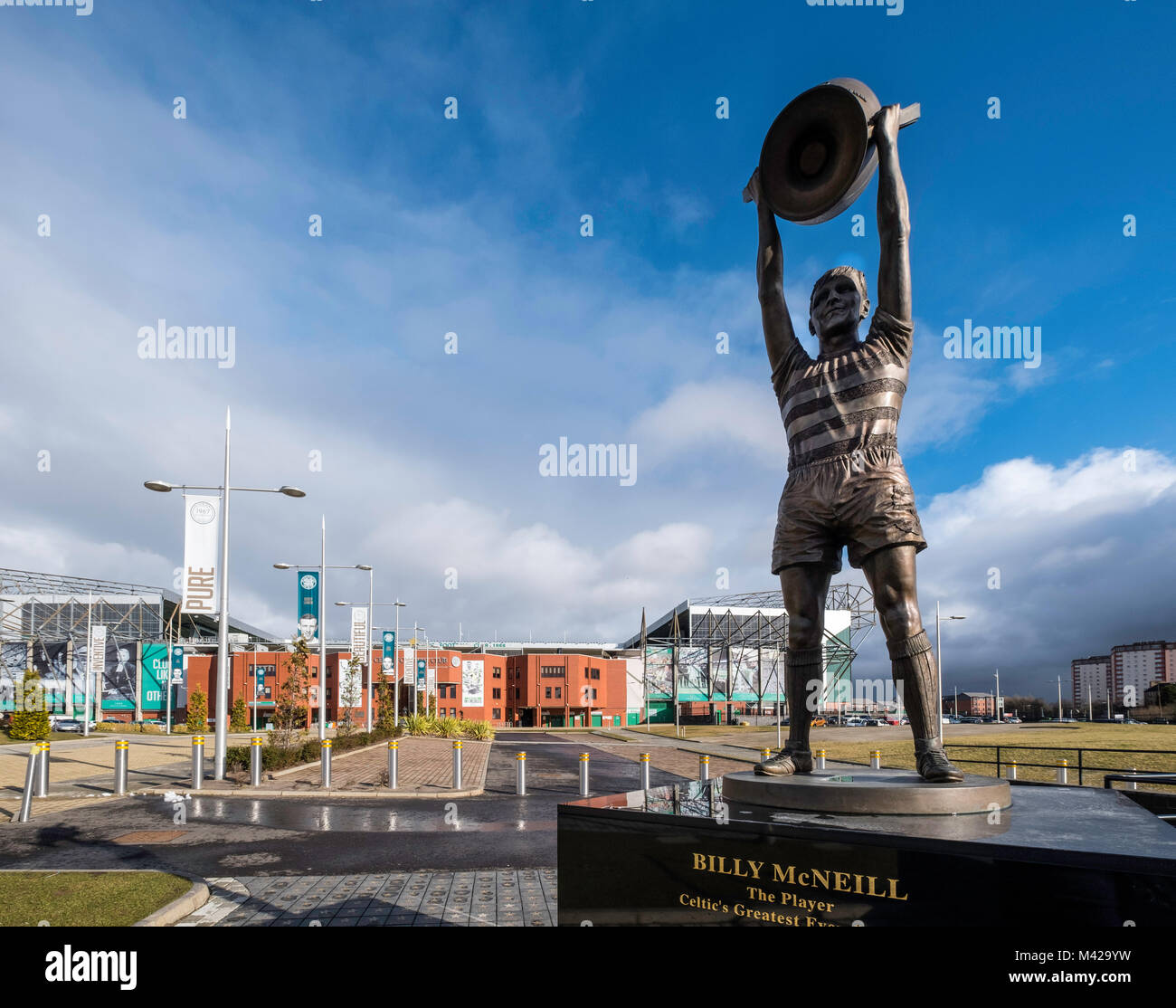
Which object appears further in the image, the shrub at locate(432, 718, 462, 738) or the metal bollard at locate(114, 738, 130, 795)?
the shrub at locate(432, 718, 462, 738)

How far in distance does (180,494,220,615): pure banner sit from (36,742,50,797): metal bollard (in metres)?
4.17

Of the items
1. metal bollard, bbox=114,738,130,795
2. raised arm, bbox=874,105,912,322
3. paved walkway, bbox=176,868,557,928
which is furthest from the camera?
metal bollard, bbox=114,738,130,795

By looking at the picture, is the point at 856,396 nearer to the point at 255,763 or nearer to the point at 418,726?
the point at 255,763

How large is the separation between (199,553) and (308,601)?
8.42 meters

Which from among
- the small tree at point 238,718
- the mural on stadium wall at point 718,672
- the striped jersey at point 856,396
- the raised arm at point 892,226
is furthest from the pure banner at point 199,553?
the mural on stadium wall at point 718,672

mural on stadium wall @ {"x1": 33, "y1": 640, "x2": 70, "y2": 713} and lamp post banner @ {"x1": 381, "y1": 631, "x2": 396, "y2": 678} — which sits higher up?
lamp post banner @ {"x1": 381, "y1": 631, "x2": 396, "y2": 678}

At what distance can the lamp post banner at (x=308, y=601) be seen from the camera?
2644 centimetres

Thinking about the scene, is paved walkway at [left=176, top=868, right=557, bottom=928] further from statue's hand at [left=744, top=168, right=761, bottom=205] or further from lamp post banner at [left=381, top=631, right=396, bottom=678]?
lamp post banner at [left=381, top=631, right=396, bottom=678]

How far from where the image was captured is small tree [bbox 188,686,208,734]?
51.8 metres

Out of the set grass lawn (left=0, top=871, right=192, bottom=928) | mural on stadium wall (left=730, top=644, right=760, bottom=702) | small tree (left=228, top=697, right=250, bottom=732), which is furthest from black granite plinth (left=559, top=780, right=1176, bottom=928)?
mural on stadium wall (left=730, top=644, right=760, bottom=702)

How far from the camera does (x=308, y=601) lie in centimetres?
2711

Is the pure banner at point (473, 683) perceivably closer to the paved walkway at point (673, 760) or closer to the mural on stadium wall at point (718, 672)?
the mural on stadium wall at point (718, 672)
